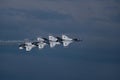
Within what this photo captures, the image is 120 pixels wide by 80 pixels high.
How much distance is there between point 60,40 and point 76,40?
5504mm

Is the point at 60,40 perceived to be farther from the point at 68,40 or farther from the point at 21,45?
the point at 21,45

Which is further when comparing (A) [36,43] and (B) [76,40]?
(A) [36,43]

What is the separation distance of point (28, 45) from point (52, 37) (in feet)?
20.6

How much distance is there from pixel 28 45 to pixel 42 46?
11.0 feet

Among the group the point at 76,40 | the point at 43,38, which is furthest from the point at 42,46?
the point at 76,40

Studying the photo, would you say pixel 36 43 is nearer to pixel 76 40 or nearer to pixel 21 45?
pixel 21 45

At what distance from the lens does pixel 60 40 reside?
89.1 m

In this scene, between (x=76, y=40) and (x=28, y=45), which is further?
(x=28, y=45)

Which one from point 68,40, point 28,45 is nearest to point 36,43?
point 28,45

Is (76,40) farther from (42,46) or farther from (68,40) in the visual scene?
(42,46)

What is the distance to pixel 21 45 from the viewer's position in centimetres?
8944

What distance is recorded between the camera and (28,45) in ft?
297

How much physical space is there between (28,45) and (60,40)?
770 cm

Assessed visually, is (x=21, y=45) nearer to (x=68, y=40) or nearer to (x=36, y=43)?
(x=36, y=43)
